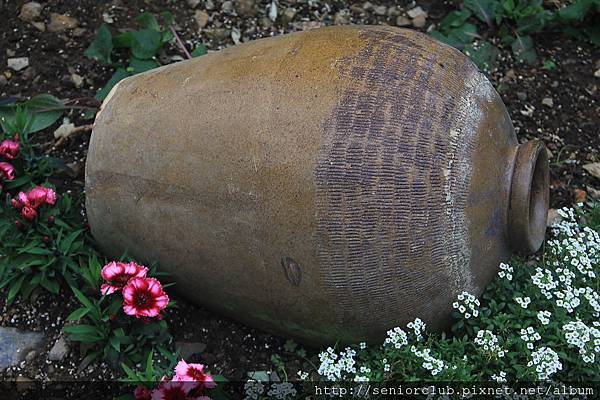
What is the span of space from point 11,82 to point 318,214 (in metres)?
1.82

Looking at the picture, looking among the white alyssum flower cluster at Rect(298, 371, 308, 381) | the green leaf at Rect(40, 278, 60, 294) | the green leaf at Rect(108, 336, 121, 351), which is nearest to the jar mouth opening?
the white alyssum flower cluster at Rect(298, 371, 308, 381)

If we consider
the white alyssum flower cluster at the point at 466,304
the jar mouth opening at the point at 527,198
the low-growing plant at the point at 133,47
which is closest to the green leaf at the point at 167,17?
the low-growing plant at the point at 133,47

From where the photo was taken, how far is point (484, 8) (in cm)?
357

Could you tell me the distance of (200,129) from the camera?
2.21 metres

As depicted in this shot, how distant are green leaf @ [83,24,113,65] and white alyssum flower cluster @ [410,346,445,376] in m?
1.87

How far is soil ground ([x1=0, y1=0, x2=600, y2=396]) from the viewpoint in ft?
9.92

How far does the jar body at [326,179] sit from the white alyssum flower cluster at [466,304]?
3cm

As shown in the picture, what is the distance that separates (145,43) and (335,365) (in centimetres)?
167

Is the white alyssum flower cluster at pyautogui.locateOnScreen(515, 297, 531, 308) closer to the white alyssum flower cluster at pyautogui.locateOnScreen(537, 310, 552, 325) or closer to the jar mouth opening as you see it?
the white alyssum flower cluster at pyautogui.locateOnScreen(537, 310, 552, 325)

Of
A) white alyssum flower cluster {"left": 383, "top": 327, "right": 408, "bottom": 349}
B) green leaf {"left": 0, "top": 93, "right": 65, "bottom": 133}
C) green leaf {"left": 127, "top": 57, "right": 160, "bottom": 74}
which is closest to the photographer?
white alyssum flower cluster {"left": 383, "top": 327, "right": 408, "bottom": 349}

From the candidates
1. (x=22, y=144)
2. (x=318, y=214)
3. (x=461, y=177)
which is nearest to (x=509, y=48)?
(x=461, y=177)

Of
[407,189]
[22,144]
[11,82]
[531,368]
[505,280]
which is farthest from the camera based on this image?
[11,82]

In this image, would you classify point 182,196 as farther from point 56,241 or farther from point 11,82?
point 11,82

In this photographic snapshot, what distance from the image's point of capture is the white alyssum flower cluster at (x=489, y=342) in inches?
86.9
